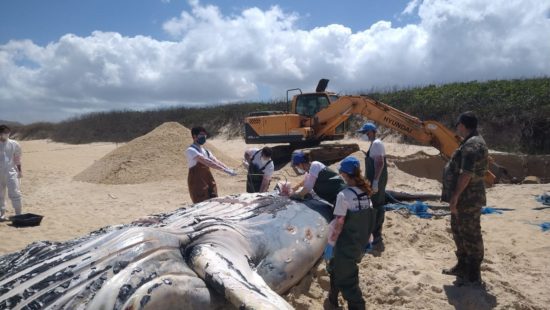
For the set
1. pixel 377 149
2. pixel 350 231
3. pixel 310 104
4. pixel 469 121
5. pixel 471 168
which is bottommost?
pixel 350 231

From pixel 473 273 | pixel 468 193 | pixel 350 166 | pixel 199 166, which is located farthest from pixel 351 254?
pixel 199 166

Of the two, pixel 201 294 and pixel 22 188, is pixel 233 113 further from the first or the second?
pixel 201 294

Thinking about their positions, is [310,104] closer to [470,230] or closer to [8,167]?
[8,167]

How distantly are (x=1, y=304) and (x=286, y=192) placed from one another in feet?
11.8

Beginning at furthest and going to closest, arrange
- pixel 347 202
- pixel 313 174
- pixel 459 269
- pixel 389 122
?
pixel 389 122 < pixel 313 174 < pixel 459 269 < pixel 347 202

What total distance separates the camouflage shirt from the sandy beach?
1.08 m

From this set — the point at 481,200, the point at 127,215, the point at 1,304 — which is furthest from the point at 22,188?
the point at 481,200

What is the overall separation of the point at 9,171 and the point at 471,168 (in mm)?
8391

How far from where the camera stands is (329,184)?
5.47 meters

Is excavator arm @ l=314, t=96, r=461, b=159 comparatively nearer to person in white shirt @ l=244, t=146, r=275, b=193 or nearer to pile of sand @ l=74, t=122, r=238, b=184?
pile of sand @ l=74, t=122, r=238, b=184

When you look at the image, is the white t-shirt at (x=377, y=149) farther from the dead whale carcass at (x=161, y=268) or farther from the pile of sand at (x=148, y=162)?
the pile of sand at (x=148, y=162)

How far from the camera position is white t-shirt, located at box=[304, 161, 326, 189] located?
521 centimetres

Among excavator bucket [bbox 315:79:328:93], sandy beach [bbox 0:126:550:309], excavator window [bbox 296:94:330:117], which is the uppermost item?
excavator bucket [bbox 315:79:328:93]

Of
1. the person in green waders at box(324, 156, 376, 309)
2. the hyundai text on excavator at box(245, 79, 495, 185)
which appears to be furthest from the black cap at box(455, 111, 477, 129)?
the hyundai text on excavator at box(245, 79, 495, 185)
